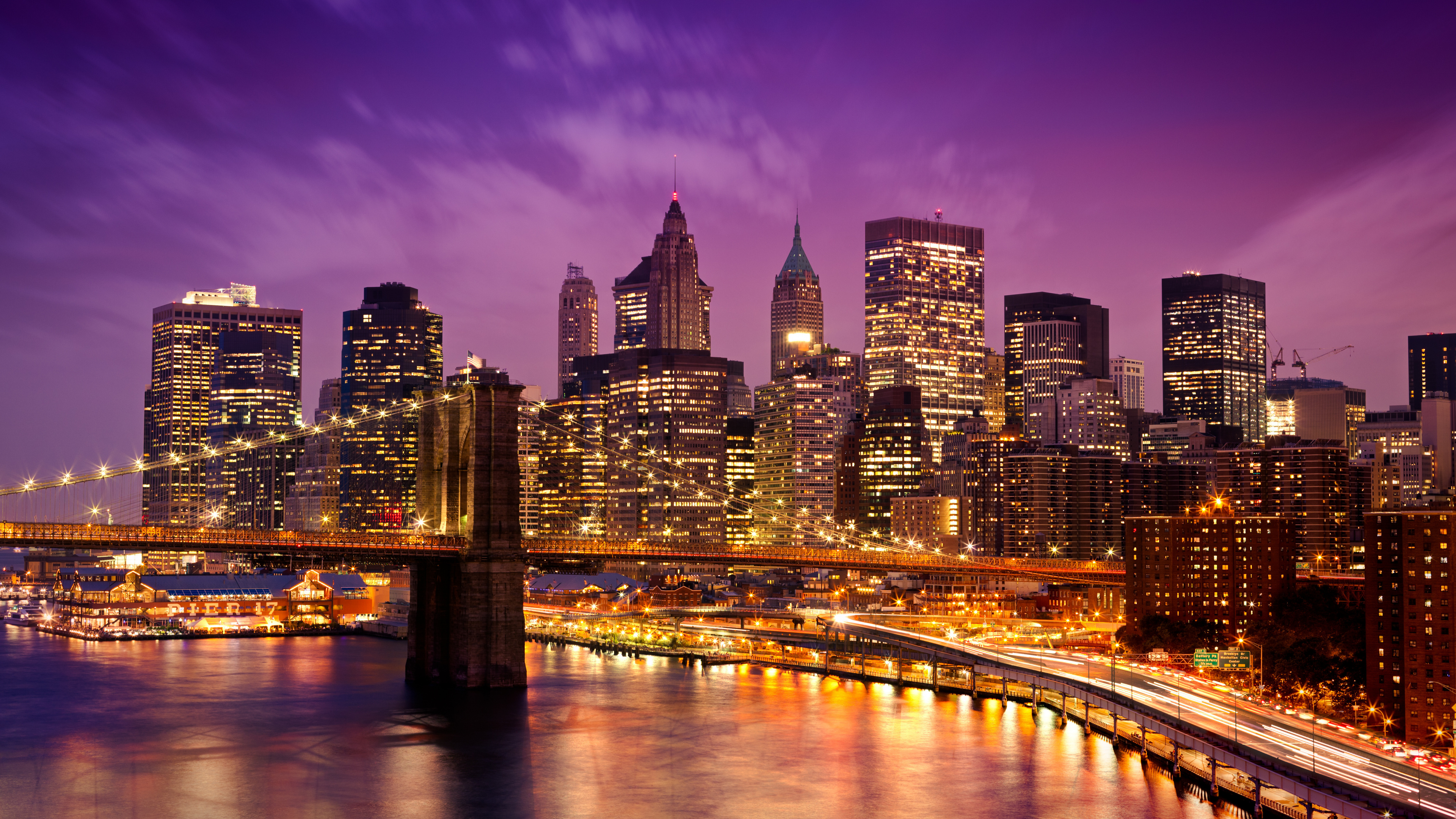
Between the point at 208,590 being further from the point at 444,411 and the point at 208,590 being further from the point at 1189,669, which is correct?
the point at 1189,669

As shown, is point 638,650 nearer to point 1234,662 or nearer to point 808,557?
point 808,557

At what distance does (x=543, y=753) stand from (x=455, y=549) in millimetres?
14912

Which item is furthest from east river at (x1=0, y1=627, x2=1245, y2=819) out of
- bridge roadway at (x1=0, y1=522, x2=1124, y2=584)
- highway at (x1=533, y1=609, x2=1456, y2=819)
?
bridge roadway at (x1=0, y1=522, x2=1124, y2=584)

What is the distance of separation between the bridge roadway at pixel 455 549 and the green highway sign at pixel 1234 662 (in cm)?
1377

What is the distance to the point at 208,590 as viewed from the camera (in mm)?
135875

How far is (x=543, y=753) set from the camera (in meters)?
58.8

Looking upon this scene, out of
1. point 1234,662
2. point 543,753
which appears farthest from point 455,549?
point 1234,662

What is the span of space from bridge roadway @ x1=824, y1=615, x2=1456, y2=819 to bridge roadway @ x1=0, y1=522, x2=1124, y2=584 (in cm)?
585

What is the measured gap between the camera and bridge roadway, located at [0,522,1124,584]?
63188 mm

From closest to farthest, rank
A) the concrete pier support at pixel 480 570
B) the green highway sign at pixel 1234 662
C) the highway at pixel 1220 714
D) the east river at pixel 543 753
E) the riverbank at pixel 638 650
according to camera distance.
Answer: the highway at pixel 1220 714
the east river at pixel 543 753
the concrete pier support at pixel 480 570
the green highway sign at pixel 1234 662
the riverbank at pixel 638 650

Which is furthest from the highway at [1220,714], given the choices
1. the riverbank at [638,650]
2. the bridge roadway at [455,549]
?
the riverbank at [638,650]

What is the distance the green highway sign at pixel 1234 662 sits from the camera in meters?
82.2

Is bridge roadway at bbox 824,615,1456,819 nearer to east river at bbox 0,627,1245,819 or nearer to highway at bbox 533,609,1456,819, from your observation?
highway at bbox 533,609,1456,819

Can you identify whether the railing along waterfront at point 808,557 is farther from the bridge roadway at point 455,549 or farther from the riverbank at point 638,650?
the riverbank at point 638,650
